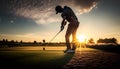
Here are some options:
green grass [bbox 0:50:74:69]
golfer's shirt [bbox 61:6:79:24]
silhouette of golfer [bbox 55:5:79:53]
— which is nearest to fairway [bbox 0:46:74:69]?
green grass [bbox 0:50:74:69]

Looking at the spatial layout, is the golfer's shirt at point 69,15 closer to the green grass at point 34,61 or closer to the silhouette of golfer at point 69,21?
the silhouette of golfer at point 69,21

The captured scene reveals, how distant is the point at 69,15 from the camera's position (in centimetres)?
1098

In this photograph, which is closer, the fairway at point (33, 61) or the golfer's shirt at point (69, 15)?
the fairway at point (33, 61)

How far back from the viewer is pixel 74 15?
1123 cm

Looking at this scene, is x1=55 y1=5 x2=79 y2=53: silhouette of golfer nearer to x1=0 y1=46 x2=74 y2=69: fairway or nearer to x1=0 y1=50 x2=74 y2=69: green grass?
x1=0 y1=46 x2=74 y2=69: fairway

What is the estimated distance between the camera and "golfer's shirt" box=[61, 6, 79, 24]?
1085 centimetres

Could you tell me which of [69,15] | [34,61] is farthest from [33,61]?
[69,15]

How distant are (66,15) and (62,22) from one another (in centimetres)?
54

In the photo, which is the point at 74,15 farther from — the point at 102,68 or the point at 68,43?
the point at 102,68

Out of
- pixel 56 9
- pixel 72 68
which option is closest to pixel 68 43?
pixel 56 9

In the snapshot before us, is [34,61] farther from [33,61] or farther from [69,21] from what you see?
[69,21]

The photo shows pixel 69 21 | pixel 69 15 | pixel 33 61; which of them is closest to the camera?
pixel 33 61

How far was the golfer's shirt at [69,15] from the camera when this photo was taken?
1085 cm

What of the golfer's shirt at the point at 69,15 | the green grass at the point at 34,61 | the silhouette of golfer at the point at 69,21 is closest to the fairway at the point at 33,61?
the green grass at the point at 34,61
